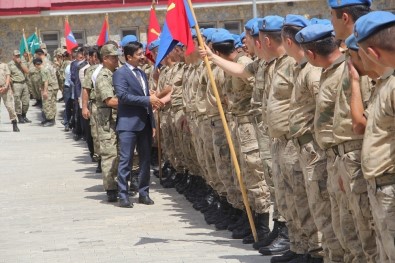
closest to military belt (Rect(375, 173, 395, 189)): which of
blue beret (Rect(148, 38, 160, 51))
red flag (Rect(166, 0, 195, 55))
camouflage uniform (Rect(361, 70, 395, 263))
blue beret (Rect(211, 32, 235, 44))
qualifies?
camouflage uniform (Rect(361, 70, 395, 263))

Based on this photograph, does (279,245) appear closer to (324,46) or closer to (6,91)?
(324,46)

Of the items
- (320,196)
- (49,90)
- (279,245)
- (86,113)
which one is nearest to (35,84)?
(49,90)

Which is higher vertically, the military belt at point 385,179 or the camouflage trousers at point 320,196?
the military belt at point 385,179

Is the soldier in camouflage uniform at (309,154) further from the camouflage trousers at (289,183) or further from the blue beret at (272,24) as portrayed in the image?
the blue beret at (272,24)

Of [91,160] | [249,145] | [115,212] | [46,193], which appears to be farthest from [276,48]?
[91,160]

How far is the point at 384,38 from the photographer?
5238 millimetres

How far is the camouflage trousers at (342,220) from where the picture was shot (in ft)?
20.9

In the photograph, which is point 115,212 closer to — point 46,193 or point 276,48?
point 46,193

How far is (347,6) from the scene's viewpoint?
6.59 metres

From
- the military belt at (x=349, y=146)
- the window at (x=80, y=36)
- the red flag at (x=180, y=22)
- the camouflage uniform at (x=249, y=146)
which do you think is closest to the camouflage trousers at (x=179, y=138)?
the red flag at (x=180, y=22)

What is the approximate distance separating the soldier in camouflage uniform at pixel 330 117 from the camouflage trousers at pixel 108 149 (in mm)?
6380

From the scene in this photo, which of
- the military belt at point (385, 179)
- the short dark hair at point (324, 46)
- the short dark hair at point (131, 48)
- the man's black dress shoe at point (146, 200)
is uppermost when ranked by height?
the short dark hair at point (324, 46)

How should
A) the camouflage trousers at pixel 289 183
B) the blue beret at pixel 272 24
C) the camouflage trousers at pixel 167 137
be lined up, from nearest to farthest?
the camouflage trousers at pixel 289 183, the blue beret at pixel 272 24, the camouflage trousers at pixel 167 137

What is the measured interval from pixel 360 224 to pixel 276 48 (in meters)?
2.72
